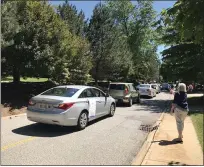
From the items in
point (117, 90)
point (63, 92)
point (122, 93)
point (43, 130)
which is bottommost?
point (43, 130)

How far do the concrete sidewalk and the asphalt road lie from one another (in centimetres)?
47

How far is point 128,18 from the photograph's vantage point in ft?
172

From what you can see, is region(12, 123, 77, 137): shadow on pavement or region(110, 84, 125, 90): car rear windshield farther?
region(110, 84, 125, 90): car rear windshield

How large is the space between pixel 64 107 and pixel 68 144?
1.52 m

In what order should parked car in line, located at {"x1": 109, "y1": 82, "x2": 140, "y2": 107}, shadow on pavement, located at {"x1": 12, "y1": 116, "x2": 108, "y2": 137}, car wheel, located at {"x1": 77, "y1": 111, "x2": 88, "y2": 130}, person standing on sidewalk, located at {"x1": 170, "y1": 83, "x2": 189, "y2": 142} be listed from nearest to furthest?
person standing on sidewalk, located at {"x1": 170, "y1": 83, "x2": 189, "y2": 142} → shadow on pavement, located at {"x1": 12, "y1": 116, "x2": 108, "y2": 137} → car wheel, located at {"x1": 77, "y1": 111, "x2": 88, "y2": 130} → parked car in line, located at {"x1": 109, "y1": 82, "x2": 140, "y2": 107}

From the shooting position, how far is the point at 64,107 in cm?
904

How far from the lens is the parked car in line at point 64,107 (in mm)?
9031

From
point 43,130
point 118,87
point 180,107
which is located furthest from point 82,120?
point 118,87

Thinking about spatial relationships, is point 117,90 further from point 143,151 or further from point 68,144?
point 143,151

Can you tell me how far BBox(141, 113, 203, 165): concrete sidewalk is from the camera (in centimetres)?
645

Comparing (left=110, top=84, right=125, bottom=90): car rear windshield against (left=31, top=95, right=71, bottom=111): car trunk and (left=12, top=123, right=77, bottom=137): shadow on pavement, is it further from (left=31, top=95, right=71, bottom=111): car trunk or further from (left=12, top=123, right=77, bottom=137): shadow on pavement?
(left=31, top=95, right=71, bottom=111): car trunk

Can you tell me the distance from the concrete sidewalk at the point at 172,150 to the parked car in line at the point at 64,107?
8.48ft

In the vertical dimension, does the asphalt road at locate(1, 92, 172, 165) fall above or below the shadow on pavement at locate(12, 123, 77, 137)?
below

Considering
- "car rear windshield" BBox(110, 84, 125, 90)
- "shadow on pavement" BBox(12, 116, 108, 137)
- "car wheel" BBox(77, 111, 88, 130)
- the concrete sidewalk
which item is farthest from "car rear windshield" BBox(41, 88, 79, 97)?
"car rear windshield" BBox(110, 84, 125, 90)
